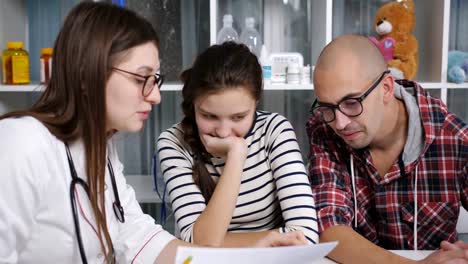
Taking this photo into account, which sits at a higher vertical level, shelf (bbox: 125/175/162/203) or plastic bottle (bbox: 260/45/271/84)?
plastic bottle (bbox: 260/45/271/84)

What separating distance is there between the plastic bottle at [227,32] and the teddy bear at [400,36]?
60 cm

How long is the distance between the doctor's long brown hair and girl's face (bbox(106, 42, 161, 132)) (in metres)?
0.02

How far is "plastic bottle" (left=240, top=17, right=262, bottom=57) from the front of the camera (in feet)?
7.55

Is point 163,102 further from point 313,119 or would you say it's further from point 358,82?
point 358,82

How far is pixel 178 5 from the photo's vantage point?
2344mm

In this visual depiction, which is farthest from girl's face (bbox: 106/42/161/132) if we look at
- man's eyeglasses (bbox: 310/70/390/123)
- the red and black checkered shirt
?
the red and black checkered shirt

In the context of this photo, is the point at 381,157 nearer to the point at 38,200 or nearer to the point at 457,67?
the point at 457,67

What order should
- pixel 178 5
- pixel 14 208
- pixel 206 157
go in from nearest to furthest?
1. pixel 14 208
2. pixel 206 157
3. pixel 178 5

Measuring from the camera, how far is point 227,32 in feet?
7.20

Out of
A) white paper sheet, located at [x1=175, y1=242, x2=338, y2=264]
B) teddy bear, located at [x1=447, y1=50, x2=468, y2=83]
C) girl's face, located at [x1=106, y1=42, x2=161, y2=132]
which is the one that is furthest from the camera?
teddy bear, located at [x1=447, y1=50, x2=468, y2=83]

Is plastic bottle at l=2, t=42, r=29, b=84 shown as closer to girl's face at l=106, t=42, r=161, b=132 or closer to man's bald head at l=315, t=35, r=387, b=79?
girl's face at l=106, t=42, r=161, b=132

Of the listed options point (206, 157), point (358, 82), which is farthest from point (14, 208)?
point (358, 82)

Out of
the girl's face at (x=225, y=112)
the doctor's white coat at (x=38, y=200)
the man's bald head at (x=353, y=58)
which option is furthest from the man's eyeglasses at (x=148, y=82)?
the man's bald head at (x=353, y=58)

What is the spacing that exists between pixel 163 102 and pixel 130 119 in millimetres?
1421
